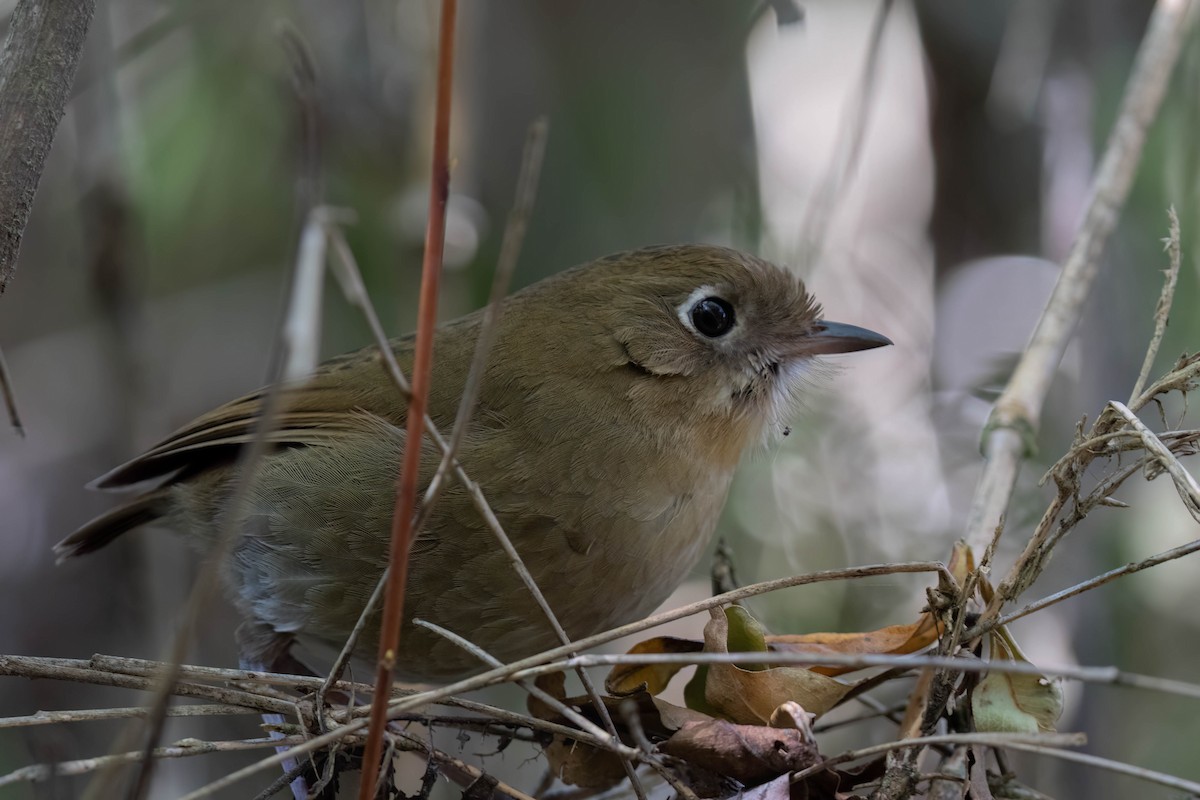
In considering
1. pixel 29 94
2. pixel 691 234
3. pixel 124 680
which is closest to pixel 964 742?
pixel 124 680

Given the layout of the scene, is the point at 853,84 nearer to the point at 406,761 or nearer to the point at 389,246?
the point at 389,246

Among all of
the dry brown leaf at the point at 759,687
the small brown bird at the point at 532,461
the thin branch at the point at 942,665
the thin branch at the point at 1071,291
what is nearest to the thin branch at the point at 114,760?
the thin branch at the point at 942,665

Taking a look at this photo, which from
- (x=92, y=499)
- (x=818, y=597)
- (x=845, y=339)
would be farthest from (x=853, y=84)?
(x=92, y=499)

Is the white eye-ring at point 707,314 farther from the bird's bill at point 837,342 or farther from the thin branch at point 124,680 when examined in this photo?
the thin branch at point 124,680

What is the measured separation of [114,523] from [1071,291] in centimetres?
281

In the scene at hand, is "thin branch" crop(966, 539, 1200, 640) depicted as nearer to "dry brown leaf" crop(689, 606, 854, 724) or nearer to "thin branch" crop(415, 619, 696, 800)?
"dry brown leaf" crop(689, 606, 854, 724)

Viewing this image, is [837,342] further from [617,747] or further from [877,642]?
[617,747]

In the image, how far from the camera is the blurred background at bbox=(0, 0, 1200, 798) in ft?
13.1

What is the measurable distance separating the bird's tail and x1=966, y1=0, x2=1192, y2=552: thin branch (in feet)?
7.85

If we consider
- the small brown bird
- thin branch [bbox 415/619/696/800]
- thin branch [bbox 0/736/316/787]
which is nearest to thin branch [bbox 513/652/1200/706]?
thin branch [bbox 415/619/696/800]

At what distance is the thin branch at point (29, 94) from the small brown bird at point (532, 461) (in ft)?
3.30

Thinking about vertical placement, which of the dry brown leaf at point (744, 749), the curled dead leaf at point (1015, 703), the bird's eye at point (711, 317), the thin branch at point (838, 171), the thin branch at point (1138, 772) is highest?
the thin branch at point (838, 171)

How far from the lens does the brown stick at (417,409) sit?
183 centimetres

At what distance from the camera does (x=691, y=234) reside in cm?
543
